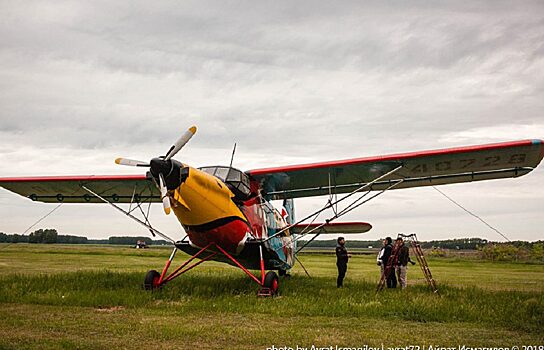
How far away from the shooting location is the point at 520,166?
11648 millimetres

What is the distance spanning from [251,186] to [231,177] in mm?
1171

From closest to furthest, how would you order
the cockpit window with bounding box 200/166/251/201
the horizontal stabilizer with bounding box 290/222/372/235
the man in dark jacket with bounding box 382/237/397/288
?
the cockpit window with bounding box 200/166/251/201, the man in dark jacket with bounding box 382/237/397/288, the horizontal stabilizer with bounding box 290/222/372/235

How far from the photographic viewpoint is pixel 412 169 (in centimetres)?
1247

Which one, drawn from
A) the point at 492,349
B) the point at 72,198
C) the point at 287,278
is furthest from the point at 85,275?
the point at 492,349

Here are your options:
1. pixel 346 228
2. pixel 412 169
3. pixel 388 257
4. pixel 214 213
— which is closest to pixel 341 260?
pixel 388 257

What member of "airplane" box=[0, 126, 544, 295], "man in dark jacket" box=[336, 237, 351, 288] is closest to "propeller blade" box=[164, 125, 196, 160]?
"airplane" box=[0, 126, 544, 295]

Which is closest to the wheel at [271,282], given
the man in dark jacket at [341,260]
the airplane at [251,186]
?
the airplane at [251,186]

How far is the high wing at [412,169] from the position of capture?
1095 centimetres

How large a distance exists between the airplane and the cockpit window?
0.08 feet

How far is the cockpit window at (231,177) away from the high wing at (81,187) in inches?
97.2

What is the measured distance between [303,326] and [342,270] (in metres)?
6.87

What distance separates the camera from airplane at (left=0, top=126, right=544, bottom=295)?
400 inches

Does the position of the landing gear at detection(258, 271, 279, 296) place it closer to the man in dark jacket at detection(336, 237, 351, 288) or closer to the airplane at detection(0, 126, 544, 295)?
the airplane at detection(0, 126, 544, 295)

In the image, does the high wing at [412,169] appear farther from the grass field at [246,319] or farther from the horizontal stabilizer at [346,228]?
the grass field at [246,319]
